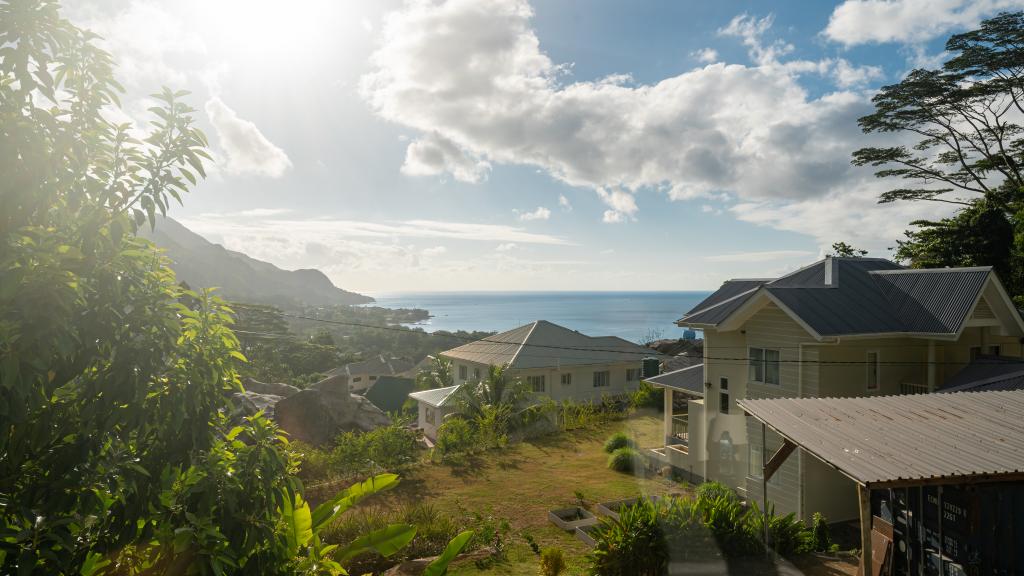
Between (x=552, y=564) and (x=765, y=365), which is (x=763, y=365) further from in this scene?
(x=552, y=564)

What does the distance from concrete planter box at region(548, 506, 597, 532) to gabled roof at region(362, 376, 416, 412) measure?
29.1 metres

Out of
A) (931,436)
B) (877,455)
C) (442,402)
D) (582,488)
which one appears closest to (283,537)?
(877,455)

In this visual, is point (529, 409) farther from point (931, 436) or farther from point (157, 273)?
point (157, 273)

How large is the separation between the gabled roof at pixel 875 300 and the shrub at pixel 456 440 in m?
9.69

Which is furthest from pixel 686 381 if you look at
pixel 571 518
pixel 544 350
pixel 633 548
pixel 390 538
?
pixel 390 538

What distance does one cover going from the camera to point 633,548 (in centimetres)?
1005

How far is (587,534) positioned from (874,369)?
9.76 metres

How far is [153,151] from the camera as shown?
12.7 feet

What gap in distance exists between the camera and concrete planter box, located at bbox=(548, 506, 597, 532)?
1370cm

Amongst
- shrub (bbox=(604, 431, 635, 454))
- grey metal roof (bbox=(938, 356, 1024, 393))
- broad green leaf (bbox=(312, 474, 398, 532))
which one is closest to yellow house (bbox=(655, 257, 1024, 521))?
Answer: grey metal roof (bbox=(938, 356, 1024, 393))

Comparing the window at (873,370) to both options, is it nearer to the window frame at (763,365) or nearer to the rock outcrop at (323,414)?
the window frame at (763,365)

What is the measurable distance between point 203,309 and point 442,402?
25.4 meters

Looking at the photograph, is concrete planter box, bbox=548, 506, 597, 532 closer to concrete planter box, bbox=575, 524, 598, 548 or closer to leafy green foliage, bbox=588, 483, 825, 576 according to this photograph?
concrete planter box, bbox=575, 524, 598, 548

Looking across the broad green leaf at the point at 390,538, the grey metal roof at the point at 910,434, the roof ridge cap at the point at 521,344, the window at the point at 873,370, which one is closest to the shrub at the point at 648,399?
the roof ridge cap at the point at 521,344
